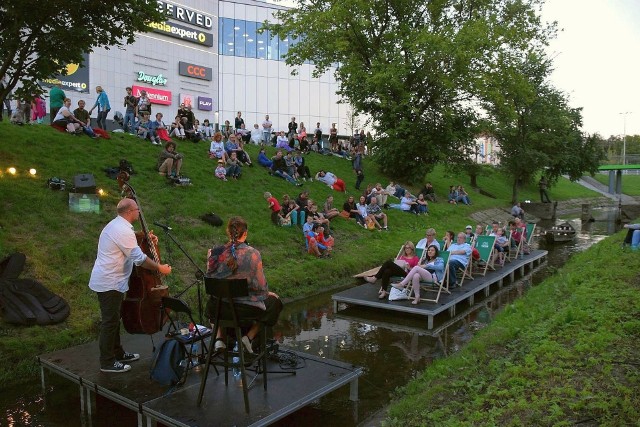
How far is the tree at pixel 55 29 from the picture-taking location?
8.67 metres

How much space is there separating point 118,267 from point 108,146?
11685 millimetres

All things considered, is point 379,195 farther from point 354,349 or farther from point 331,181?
point 354,349

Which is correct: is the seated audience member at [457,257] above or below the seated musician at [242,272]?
below

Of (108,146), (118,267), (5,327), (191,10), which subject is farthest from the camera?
(191,10)

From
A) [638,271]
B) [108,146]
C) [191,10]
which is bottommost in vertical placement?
[638,271]

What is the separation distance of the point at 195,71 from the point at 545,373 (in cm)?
3957

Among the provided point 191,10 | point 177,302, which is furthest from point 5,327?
point 191,10

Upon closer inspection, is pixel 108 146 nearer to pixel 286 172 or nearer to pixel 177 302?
pixel 286 172

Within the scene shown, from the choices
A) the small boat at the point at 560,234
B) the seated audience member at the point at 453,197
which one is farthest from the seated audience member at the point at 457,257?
the seated audience member at the point at 453,197

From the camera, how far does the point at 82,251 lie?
987 cm

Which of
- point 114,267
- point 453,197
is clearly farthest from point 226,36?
point 114,267

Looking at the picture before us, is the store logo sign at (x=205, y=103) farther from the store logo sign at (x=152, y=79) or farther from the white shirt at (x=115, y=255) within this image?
the white shirt at (x=115, y=255)

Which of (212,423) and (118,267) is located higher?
(118,267)

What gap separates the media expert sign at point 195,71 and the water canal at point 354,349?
3263 cm
